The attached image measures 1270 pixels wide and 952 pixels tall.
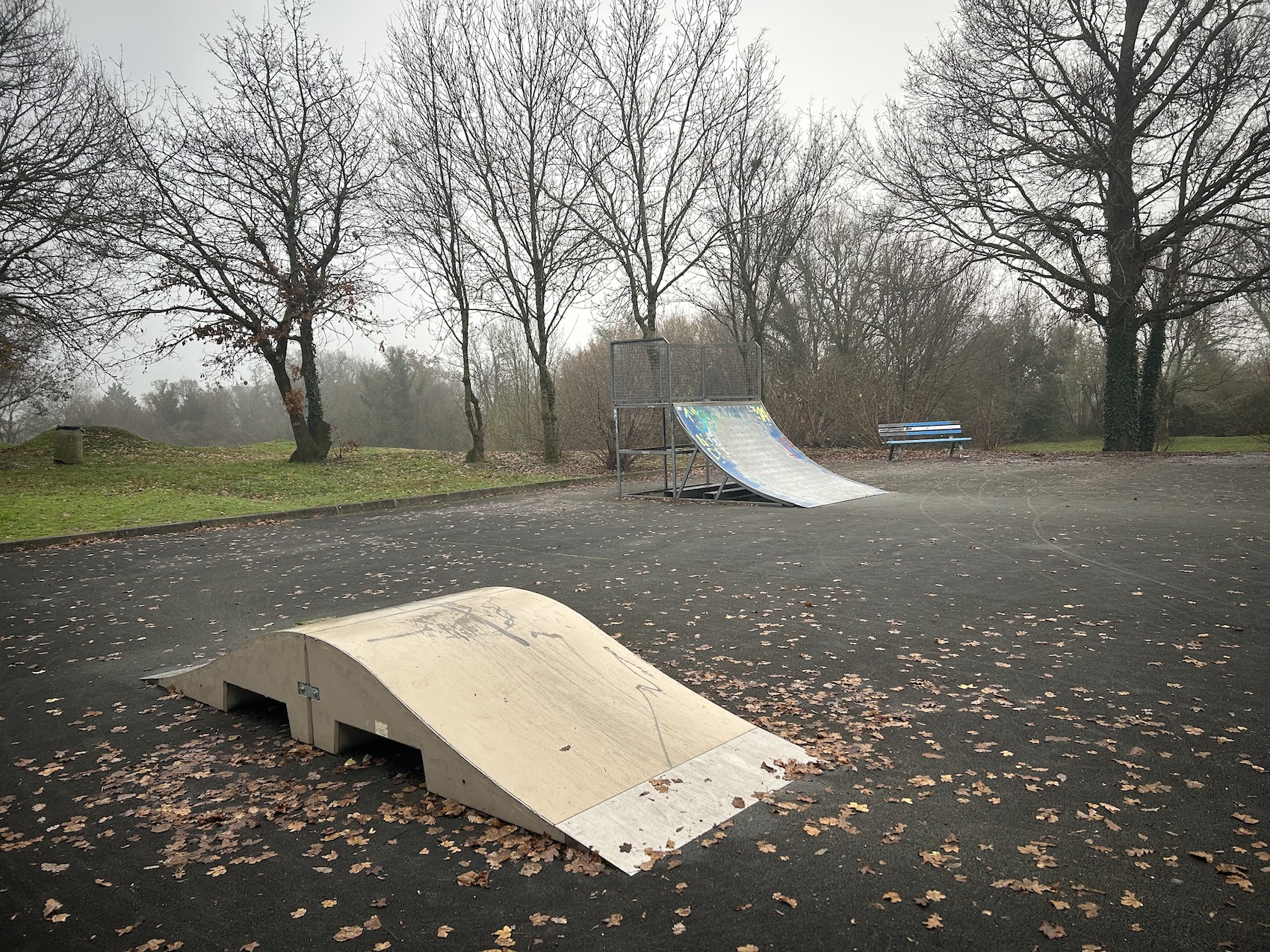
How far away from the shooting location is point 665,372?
14.8 metres

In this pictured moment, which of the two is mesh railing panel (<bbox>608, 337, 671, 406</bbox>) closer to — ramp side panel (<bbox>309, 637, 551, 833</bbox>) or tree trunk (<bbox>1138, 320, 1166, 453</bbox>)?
ramp side panel (<bbox>309, 637, 551, 833</bbox>)

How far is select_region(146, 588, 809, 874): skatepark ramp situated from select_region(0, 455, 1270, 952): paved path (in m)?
0.14

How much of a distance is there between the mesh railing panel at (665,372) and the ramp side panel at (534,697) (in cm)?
1060

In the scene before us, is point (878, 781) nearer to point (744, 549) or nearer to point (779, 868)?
point (779, 868)

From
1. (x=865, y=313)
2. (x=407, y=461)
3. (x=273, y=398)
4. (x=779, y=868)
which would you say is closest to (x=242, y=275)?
(x=407, y=461)

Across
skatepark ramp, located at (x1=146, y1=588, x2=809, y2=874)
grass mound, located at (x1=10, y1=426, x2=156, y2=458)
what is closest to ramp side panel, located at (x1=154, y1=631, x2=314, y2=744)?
skatepark ramp, located at (x1=146, y1=588, x2=809, y2=874)

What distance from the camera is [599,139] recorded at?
21.8m

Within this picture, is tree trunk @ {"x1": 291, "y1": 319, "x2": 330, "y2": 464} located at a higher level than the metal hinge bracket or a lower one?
higher

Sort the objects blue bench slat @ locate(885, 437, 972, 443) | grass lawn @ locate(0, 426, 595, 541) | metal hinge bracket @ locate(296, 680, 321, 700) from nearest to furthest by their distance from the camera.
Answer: metal hinge bracket @ locate(296, 680, 321, 700)
grass lawn @ locate(0, 426, 595, 541)
blue bench slat @ locate(885, 437, 972, 443)

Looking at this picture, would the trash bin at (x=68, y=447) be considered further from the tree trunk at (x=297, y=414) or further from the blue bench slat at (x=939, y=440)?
the blue bench slat at (x=939, y=440)

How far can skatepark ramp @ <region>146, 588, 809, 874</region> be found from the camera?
→ 10.4 feet

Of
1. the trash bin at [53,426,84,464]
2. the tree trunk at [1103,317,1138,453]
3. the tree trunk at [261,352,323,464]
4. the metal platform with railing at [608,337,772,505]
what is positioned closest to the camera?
the metal platform with railing at [608,337,772,505]

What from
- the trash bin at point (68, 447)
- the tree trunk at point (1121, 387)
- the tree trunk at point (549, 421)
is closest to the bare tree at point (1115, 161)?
the tree trunk at point (1121, 387)

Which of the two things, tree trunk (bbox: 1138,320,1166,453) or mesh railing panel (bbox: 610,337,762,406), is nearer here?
mesh railing panel (bbox: 610,337,762,406)
